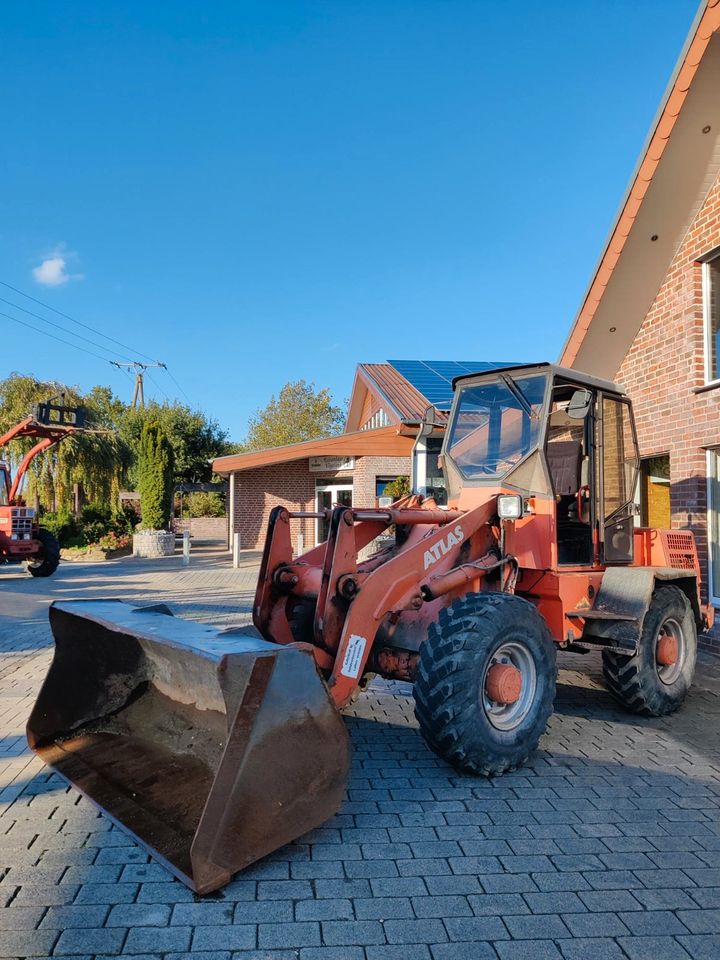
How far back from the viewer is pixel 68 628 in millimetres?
4375

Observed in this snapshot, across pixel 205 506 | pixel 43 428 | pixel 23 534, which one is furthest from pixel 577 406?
pixel 205 506

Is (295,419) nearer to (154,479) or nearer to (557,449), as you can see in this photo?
(154,479)

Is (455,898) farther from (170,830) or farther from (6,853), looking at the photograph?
(6,853)

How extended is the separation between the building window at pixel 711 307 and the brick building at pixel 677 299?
11 mm

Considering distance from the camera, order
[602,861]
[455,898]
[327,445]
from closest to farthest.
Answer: [455,898], [602,861], [327,445]

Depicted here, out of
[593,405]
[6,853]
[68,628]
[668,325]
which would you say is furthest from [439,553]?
[668,325]

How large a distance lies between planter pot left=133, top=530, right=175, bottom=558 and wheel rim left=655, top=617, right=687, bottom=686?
1864 cm

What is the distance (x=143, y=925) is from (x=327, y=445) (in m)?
15.4

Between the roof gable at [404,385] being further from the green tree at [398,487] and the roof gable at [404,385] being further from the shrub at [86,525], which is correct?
the shrub at [86,525]

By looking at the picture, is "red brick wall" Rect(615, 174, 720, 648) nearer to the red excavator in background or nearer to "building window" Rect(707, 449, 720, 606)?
"building window" Rect(707, 449, 720, 606)

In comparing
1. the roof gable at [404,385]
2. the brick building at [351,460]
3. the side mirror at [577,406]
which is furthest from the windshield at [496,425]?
the roof gable at [404,385]

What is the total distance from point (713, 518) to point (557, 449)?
Answer: 3.14 m

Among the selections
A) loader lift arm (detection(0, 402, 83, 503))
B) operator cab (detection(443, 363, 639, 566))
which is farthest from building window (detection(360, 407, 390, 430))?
operator cab (detection(443, 363, 639, 566))

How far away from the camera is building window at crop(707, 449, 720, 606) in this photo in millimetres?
7207
